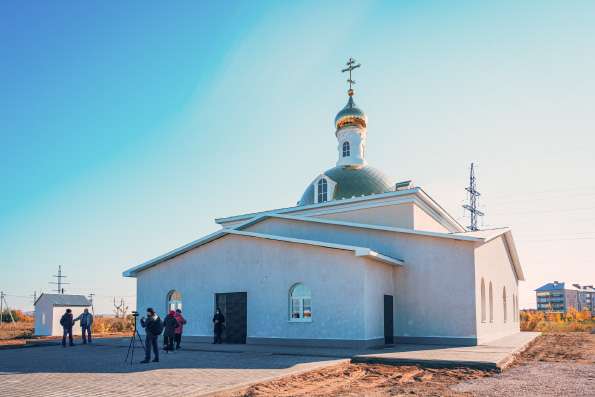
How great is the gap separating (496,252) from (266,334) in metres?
12.1

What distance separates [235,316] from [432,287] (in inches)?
305

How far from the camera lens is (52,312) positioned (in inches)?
1216

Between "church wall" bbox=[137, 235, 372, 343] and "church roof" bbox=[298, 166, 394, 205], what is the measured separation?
7.71 m

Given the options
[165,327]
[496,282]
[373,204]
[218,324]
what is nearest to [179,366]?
[165,327]

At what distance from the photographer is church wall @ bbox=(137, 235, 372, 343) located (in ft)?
59.7

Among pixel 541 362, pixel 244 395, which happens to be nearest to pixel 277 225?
pixel 541 362

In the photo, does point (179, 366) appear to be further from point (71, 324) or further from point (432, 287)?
point (432, 287)

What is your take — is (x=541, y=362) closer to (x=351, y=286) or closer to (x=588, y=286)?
(x=351, y=286)

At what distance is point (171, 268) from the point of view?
74.6 feet

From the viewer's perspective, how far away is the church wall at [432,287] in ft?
64.4

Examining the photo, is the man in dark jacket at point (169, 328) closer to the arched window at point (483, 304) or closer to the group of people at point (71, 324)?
the group of people at point (71, 324)

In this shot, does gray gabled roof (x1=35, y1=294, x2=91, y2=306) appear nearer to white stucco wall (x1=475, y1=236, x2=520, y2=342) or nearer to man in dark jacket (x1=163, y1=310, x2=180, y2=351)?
man in dark jacket (x1=163, y1=310, x2=180, y2=351)

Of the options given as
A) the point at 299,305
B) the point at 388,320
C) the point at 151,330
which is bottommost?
the point at 388,320

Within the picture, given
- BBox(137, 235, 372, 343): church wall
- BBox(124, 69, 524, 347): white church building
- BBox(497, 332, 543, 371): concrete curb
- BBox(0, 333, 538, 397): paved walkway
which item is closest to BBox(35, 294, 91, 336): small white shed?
BBox(124, 69, 524, 347): white church building
